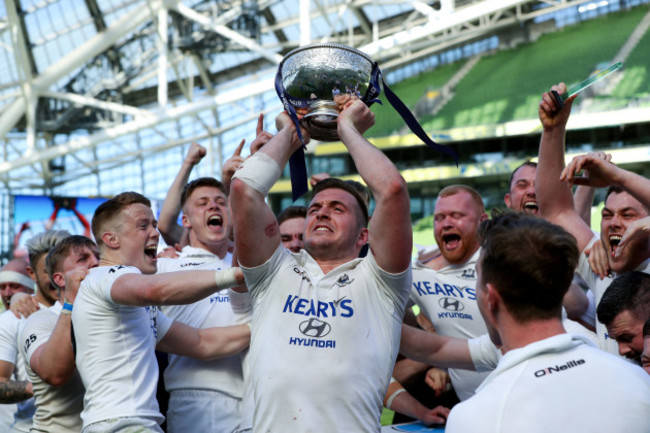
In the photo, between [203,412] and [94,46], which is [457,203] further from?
[94,46]

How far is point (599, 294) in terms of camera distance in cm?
339

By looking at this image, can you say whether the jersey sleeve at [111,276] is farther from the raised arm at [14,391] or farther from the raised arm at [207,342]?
the raised arm at [14,391]

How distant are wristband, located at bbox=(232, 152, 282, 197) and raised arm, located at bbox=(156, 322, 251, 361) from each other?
97 cm

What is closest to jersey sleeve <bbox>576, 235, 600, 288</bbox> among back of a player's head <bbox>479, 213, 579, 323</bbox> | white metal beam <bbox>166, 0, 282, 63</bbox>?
back of a player's head <bbox>479, 213, 579, 323</bbox>

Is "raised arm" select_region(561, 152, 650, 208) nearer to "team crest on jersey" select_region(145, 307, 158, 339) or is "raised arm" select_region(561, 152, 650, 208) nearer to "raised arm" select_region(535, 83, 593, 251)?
"raised arm" select_region(535, 83, 593, 251)

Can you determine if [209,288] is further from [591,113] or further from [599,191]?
[591,113]

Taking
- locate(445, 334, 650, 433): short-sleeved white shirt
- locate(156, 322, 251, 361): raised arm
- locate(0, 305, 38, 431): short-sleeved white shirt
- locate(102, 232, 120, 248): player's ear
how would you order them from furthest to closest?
locate(0, 305, 38, 431): short-sleeved white shirt, locate(156, 322, 251, 361): raised arm, locate(102, 232, 120, 248): player's ear, locate(445, 334, 650, 433): short-sleeved white shirt

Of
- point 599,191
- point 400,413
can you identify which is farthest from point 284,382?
point 599,191

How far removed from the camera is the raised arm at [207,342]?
3.37 m

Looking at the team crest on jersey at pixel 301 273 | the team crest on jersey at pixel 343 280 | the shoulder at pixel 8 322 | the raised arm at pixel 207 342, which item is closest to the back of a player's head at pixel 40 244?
the shoulder at pixel 8 322

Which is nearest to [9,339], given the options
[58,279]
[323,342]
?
[58,279]

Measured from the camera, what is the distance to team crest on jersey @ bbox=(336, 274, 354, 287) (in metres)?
2.73

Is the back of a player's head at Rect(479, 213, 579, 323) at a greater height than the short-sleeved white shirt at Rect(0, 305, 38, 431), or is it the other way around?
the back of a player's head at Rect(479, 213, 579, 323)

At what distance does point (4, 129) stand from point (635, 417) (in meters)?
19.5
